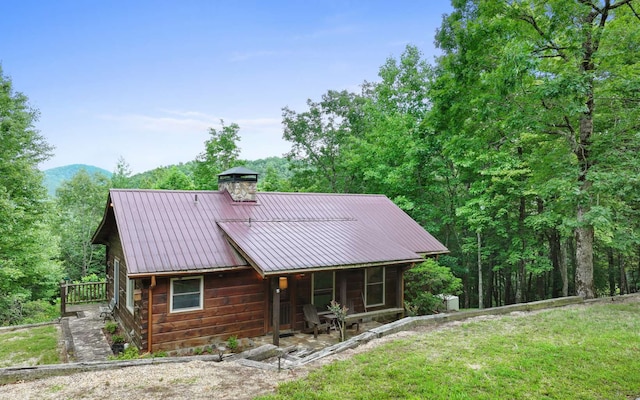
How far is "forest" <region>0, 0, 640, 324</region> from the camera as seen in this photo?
27.8 feet

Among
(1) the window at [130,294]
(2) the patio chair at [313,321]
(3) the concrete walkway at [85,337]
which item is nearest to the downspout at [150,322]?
(3) the concrete walkway at [85,337]

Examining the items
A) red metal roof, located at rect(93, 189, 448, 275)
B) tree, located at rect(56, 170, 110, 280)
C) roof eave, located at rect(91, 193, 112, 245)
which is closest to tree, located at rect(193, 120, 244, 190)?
tree, located at rect(56, 170, 110, 280)

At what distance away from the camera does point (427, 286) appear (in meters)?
12.4

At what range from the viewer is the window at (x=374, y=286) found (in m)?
12.0

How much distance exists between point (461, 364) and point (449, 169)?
15.5 meters

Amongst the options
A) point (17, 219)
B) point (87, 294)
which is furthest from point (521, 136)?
point (17, 219)

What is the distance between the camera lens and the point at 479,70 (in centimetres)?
809

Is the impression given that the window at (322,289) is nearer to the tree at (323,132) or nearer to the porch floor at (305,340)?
the porch floor at (305,340)

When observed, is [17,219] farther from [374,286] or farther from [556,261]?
[556,261]

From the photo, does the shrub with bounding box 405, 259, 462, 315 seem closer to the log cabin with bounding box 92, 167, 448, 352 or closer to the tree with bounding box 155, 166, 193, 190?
the log cabin with bounding box 92, 167, 448, 352

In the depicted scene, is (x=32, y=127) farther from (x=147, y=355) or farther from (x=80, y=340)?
(x=147, y=355)

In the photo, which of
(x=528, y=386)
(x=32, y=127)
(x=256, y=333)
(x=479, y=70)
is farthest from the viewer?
(x=32, y=127)

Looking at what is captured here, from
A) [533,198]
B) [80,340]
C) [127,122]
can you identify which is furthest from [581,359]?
[127,122]

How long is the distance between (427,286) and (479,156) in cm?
570
